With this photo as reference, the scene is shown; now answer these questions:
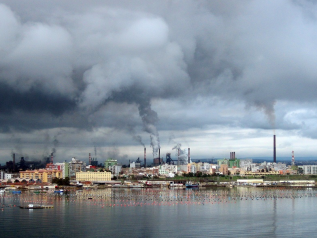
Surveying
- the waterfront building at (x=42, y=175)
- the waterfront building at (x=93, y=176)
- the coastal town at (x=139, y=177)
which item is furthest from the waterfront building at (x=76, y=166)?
the waterfront building at (x=42, y=175)

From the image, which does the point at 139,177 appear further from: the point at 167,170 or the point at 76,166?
the point at 76,166

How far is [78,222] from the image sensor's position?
137 ft

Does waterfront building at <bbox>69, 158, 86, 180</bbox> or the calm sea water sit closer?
the calm sea water

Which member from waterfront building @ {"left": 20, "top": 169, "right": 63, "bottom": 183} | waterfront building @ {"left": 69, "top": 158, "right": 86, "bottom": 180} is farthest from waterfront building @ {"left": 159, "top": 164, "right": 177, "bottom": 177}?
waterfront building @ {"left": 20, "top": 169, "right": 63, "bottom": 183}

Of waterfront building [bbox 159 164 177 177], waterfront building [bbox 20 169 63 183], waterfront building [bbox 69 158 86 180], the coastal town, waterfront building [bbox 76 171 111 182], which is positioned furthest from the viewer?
waterfront building [bbox 159 164 177 177]

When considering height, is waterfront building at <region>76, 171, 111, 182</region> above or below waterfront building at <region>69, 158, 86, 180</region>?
below

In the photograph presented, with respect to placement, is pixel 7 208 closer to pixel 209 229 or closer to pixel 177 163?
pixel 209 229

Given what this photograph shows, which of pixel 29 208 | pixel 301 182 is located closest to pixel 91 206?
pixel 29 208

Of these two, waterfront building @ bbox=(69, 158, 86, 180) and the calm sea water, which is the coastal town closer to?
waterfront building @ bbox=(69, 158, 86, 180)

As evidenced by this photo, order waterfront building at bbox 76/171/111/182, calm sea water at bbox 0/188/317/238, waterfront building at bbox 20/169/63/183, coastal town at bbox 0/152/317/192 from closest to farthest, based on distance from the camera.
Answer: calm sea water at bbox 0/188/317/238, coastal town at bbox 0/152/317/192, waterfront building at bbox 20/169/63/183, waterfront building at bbox 76/171/111/182

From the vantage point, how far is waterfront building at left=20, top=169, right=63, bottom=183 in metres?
136

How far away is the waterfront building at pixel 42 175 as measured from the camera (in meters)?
136

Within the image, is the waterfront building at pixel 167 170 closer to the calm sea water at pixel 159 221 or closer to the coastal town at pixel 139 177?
the coastal town at pixel 139 177

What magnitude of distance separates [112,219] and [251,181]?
10361 centimetres
